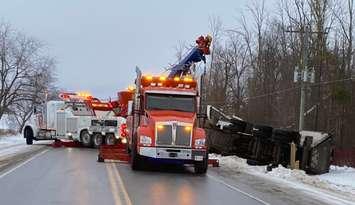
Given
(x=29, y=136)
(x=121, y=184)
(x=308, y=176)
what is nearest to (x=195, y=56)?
(x=308, y=176)

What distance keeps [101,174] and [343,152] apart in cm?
1363

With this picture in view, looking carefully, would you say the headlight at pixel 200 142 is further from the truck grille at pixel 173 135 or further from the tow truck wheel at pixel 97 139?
the tow truck wheel at pixel 97 139

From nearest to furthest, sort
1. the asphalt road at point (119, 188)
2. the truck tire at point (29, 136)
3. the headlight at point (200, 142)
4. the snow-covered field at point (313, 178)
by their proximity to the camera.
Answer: the asphalt road at point (119, 188) → the snow-covered field at point (313, 178) → the headlight at point (200, 142) → the truck tire at point (29, 136)

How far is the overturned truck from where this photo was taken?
24719mm

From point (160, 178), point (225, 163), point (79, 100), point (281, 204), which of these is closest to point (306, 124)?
point (225, 163)

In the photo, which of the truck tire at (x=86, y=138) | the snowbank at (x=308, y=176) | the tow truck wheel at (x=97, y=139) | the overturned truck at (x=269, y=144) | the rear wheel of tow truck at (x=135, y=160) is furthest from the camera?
the truck tire at (x=86, y=138)

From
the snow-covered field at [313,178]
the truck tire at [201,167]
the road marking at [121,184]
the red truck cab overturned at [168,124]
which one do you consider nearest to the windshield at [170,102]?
the red truck cab overturned at [168,124]

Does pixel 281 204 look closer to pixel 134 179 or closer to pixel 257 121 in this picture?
pixel 134 179

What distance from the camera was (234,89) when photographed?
5884 centimetres

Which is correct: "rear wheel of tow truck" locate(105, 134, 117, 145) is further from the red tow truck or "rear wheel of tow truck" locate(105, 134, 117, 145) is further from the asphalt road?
the asphalt road

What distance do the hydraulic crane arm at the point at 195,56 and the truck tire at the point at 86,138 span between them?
1294 centimetres

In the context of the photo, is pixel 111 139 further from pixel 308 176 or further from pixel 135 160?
pixel 308 176

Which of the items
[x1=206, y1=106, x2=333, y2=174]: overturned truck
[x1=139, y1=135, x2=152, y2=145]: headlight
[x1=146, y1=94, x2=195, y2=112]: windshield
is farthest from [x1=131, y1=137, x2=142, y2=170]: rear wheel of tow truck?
[x1=206, y1=106, x2=333, y2=174]: overturned truck

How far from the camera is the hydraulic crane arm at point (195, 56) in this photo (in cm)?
2798
